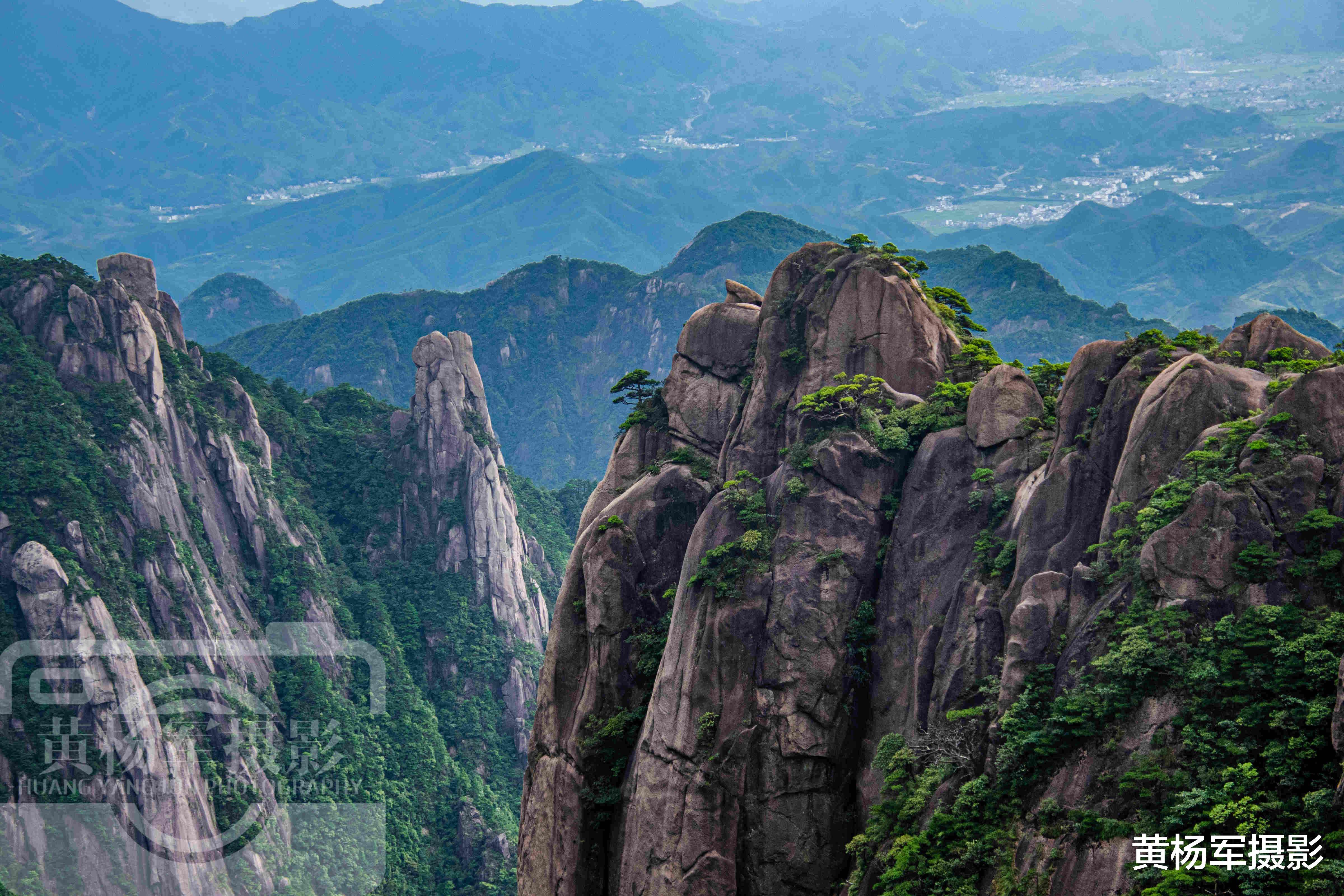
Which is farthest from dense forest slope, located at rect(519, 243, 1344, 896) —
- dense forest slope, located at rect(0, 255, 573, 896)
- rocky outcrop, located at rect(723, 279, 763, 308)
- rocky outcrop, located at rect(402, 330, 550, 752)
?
rocky outcrop, located at rect(402, 330, 550, 752)

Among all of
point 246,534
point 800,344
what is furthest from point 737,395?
point 246,534

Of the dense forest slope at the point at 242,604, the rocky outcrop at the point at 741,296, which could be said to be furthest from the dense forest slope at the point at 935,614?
the dense forest slope at the point at 242,604

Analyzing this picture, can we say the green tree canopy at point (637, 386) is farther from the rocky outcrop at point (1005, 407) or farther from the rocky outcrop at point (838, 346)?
the rocky outcrop at point (1005, 407)

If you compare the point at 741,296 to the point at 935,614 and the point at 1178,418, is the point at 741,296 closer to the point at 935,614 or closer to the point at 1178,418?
the point at 935,614

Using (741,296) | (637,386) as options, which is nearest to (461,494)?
(637,386)

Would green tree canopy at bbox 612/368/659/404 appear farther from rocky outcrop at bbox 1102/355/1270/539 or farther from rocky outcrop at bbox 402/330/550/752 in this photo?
rocky outcrop at bbox 402/330/550/752

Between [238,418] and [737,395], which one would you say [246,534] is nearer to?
[238,418]

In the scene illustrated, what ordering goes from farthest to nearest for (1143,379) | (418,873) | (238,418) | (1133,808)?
(238,418), (418,873), (1143,379), (1133,808)
